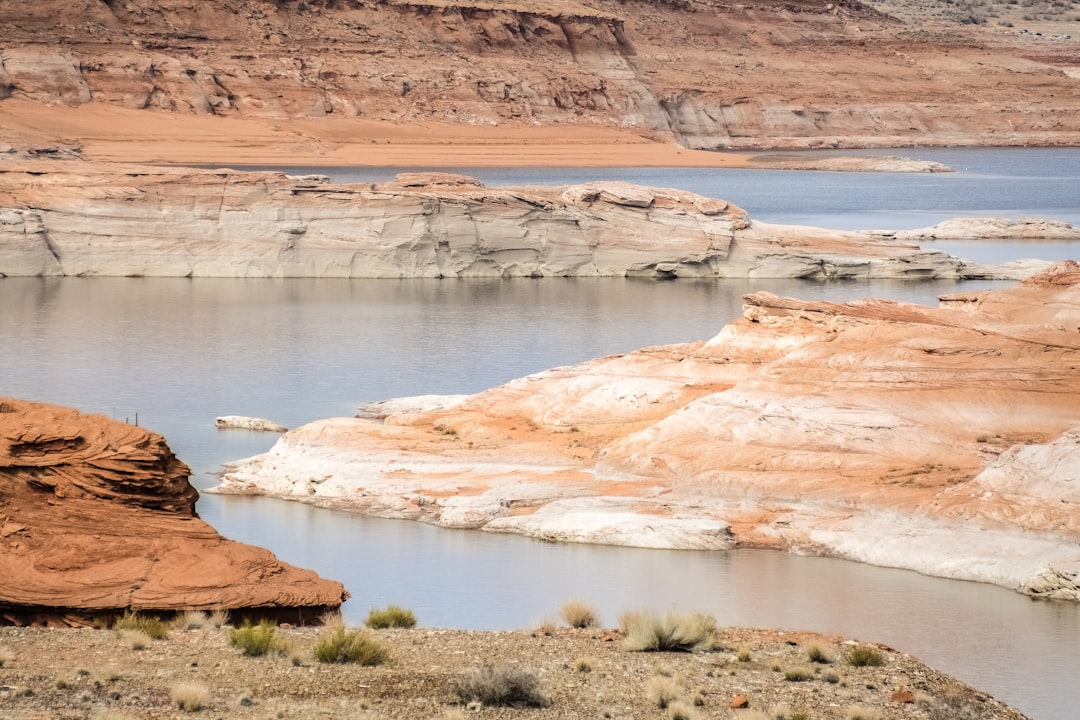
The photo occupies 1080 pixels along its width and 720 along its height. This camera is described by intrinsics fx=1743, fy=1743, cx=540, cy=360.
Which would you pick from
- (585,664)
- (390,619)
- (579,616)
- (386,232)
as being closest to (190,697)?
(585,664)

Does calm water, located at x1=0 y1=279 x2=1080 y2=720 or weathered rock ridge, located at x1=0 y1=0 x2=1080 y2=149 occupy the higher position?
weathered rock ridge, located at x1=0 y1=0 x2=1080 y2=149

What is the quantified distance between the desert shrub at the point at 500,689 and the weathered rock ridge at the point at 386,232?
36.0 metres

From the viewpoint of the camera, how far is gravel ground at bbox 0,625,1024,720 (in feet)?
35.4

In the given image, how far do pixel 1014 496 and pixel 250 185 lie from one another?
101 ft

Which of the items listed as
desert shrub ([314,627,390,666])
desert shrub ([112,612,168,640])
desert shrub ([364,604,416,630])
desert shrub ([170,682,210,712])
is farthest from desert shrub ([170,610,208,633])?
desert shrub ([170,682,210,712])

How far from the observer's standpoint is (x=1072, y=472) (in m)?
19.0

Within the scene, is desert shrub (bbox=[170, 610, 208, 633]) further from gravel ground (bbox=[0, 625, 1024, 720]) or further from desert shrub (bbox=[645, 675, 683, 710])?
desert shrub (bbox=[645, 675, 683, 710])

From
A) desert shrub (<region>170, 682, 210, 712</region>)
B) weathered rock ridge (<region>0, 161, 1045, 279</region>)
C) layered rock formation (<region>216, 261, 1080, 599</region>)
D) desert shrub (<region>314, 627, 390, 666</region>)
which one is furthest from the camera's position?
weathered rock ridge (<region>0, 161, 1045, 279</region>)

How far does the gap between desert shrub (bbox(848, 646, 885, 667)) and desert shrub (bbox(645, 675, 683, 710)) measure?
187 centimetres

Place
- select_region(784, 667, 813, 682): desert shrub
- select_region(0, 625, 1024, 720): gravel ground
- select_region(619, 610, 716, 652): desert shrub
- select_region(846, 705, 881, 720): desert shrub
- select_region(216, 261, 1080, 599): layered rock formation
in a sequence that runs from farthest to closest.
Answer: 1. select_region(216, 261, 1080, 599): layered rock formation
2. select_region(619, 610, 716, 652): desert shrub
3. select_region(784, 667, 813, 682): desert shrub
4. select_region(846, 705, 881, 720): desert shrub
5. select_region(0, 625, 1024, 720): gravel ground

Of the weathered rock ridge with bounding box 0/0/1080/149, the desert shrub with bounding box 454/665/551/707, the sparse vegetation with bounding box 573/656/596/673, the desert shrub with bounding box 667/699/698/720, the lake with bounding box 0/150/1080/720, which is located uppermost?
the weathered rock ridge with bounding box 0/0/1080/149

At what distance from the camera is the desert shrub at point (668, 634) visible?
13.1 metres

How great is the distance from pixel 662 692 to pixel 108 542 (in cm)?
493

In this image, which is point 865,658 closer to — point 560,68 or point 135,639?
point 135,639
